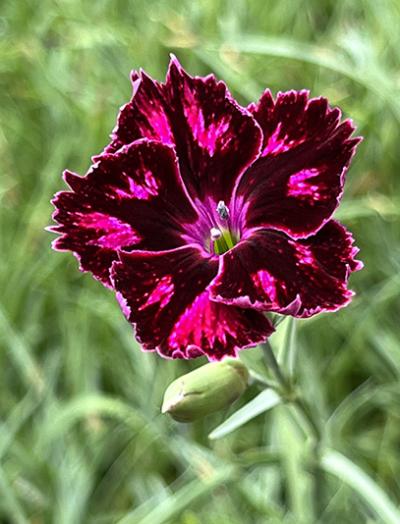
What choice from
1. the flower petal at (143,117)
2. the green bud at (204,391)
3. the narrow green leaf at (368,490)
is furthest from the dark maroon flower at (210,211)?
the narrow green leaf at (368,490)

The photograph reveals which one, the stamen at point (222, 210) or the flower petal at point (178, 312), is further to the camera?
the stamen at point (222, 210)

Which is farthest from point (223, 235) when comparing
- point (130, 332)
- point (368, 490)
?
point (130, 332)

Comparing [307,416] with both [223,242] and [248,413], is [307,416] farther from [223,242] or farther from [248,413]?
[223,242]

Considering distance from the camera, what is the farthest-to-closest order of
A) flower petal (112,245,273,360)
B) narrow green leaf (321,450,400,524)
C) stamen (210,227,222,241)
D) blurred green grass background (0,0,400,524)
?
blurred green grass background (0,0,400,524)
narrow green leaf (321,450,400,524)
stamen (210,227,222,241)
flower petal (112,245,273,360)

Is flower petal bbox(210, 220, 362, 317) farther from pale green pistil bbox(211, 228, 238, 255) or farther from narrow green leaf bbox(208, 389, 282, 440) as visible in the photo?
narrow green leaf bbox(208, 389, 282, 440)

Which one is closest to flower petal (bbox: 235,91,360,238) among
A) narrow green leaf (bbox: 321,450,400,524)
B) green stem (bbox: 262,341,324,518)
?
green stem (bbox: 262,341,324,518)

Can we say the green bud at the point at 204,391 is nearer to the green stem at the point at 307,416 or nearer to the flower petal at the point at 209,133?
the green stem at the point at 307,416

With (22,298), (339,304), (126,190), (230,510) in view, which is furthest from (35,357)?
(339,304)
